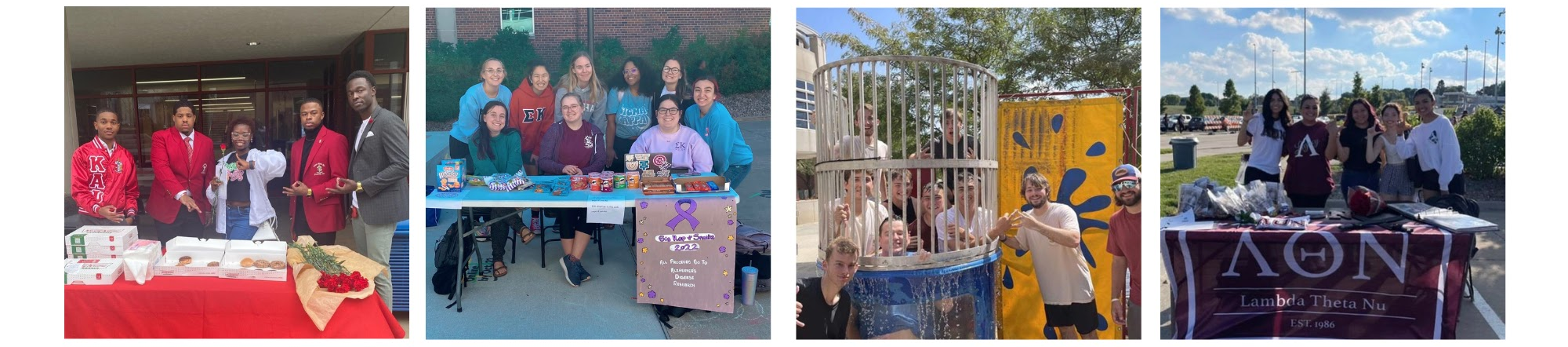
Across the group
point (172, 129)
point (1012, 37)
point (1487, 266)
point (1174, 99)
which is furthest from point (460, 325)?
point (1487, 266)

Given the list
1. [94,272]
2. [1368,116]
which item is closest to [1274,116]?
[1368,116]

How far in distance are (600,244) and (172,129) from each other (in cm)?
224

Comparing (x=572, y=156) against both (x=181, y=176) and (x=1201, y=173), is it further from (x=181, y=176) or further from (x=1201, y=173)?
(x=1201, y=173)

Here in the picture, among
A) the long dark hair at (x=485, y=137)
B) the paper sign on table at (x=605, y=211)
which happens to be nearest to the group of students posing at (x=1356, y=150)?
the paper sign on table at (x=605, y=211)

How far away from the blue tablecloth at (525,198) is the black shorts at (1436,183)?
11.2 ft

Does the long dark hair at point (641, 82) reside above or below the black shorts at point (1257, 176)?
above

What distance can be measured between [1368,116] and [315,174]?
5306 mm

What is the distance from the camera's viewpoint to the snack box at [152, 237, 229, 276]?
4492 millimetres

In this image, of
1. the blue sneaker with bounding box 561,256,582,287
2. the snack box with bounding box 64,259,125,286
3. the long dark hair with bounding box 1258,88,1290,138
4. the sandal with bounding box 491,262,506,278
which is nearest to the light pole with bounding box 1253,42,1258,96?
the long dark hair with bounding box 1258,88,1290,138

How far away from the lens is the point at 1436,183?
461 cm

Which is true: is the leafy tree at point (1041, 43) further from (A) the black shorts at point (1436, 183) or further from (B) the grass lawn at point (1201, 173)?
(A) the black shorts at point (1436, 183)

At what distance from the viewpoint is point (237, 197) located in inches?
189

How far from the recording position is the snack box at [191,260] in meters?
4.49

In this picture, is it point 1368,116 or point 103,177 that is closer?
point 1368,116
